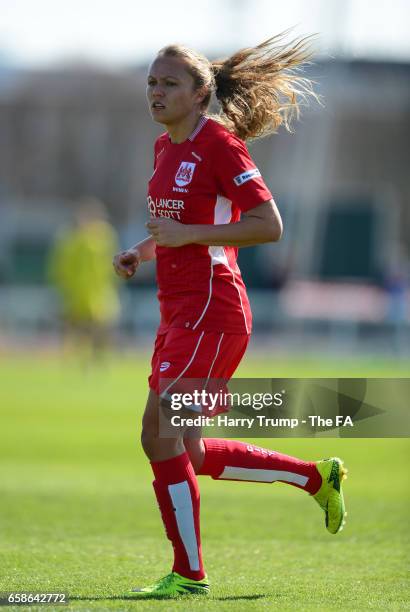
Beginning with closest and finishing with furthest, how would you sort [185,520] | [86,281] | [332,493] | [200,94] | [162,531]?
1. [185,520]
2. [200,94]
3. [332,493]
4. [162,531]
5. [86,281]

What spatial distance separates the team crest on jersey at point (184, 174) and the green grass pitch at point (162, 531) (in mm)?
1889

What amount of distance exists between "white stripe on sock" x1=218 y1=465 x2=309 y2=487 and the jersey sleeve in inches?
52.9

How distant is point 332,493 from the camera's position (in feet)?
20.7

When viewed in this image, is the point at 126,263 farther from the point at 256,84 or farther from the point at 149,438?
the point at 256,84

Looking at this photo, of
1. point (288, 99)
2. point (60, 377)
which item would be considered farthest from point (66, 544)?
point (60, 377)

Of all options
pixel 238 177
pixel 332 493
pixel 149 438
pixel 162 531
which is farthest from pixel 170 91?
pixel 162 531

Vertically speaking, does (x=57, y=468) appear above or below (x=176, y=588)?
below

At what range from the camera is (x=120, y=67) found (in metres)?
44.6

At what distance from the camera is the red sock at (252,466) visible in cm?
615

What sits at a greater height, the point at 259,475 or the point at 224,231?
the point at 224,231

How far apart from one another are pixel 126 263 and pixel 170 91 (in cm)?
87

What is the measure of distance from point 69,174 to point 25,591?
136ft

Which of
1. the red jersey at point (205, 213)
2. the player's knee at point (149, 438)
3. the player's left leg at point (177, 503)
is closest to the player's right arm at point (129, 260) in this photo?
the red jersey at point (205, 213)

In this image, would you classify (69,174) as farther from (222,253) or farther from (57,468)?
(222,253)
